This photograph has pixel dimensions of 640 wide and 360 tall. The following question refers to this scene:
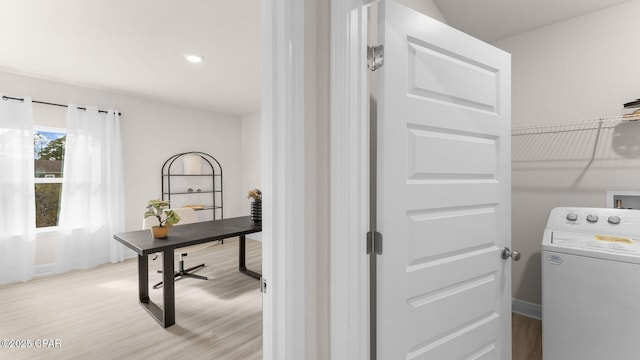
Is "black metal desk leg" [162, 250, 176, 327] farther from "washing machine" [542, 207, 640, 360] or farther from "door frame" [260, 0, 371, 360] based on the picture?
"washing machine" [542, 207, 640, 360]

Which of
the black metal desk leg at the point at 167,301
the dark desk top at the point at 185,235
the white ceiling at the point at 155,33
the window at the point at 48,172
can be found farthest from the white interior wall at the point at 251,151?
the black metal desk leg at the point at 167,301

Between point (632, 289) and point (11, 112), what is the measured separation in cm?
550

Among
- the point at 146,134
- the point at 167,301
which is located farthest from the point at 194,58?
the point at 167,301

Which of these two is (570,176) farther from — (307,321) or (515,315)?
(307,321)

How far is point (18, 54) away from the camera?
279 cm

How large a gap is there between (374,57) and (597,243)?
1.61 metres

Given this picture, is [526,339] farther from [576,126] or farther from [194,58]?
[194,58]

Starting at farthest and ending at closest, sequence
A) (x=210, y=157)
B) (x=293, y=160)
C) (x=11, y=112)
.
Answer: (x=210, y=157)
(x=11, y=112)
(x=293, y=160)

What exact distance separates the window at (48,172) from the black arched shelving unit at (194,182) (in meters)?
1.26

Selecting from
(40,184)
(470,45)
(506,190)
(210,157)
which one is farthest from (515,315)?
(40,184)

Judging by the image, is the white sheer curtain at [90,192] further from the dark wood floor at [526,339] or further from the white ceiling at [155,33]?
the dark wood floor at [526,339]

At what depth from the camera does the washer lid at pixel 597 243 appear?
144 centimetres

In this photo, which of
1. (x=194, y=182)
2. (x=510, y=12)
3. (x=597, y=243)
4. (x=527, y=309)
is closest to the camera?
(x=597, y=243)

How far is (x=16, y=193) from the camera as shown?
3.29m
